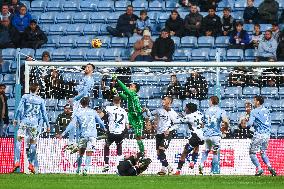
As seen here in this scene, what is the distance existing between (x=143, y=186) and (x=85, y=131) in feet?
19.8

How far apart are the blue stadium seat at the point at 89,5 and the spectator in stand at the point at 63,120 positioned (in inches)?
238

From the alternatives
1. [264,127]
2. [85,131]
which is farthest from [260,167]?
[85,131]

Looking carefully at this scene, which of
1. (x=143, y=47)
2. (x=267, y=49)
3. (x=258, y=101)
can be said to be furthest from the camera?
(x=143, y=47)

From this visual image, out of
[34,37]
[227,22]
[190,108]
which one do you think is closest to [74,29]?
[34,37]

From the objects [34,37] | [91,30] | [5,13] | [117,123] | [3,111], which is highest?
[5,13]

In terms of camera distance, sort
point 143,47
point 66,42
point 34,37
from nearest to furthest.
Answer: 1. point 143,47
2. point 34,37
3. point 66,42

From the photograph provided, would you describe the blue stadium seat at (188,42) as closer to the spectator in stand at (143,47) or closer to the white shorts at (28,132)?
the spectator in stand at (143,47)

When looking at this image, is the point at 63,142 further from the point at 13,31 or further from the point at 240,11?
the point at 240,11

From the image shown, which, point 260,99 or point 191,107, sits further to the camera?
point 191,107

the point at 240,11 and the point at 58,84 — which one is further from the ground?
the point at 240,11

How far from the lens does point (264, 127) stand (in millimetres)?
25250

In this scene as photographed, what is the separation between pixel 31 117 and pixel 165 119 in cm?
331

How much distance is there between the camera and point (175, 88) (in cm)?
2767

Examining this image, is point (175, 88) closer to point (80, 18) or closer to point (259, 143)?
point (259, 143)
